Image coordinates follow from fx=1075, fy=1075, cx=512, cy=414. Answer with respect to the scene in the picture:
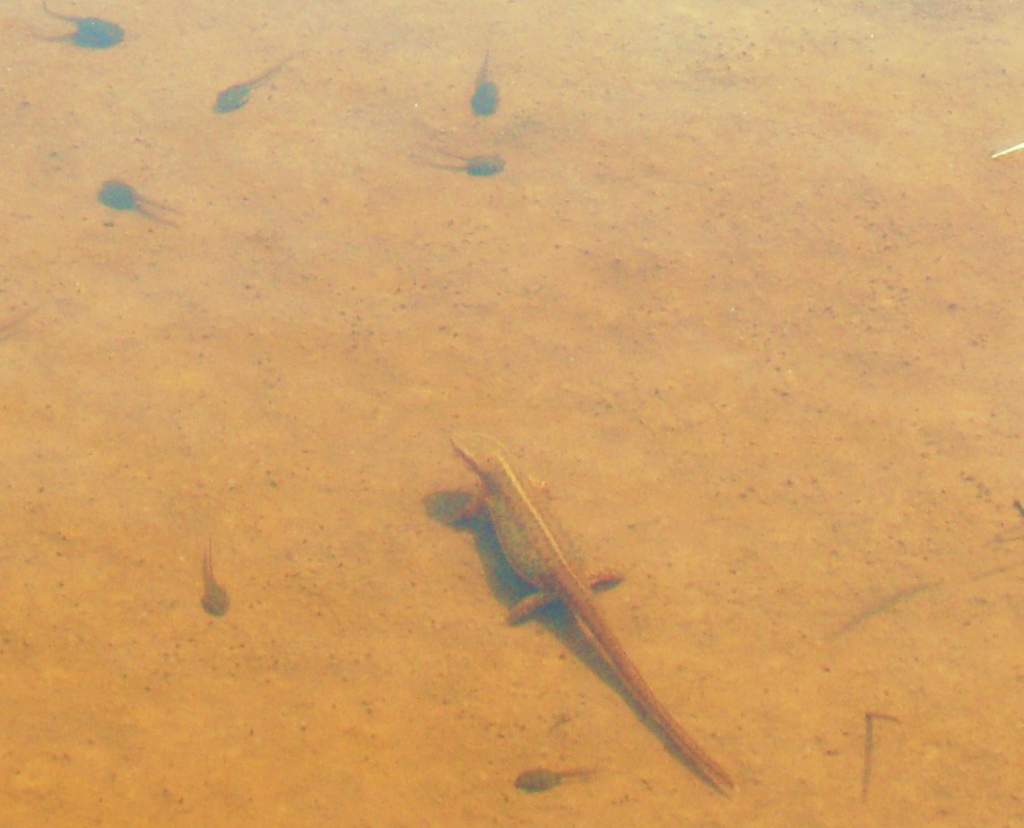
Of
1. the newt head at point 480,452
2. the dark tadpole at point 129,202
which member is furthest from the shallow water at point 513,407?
the newt head at point 480,452

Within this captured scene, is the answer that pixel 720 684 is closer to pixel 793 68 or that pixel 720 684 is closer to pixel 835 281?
pixel 835 281

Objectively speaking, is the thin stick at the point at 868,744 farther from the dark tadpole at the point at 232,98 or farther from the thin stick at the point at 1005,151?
the dark tadpole at the point at 232,98

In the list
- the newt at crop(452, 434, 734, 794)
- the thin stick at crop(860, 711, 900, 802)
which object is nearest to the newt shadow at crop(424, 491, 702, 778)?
the newt at crop(452, 434, 734, 794)

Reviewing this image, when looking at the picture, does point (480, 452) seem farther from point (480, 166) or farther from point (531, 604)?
point (480, 166)

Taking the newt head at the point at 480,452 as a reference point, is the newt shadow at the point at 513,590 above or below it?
below

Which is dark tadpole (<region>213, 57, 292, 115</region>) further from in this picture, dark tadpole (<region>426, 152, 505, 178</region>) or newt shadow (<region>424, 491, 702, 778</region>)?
newt shadow (<region>424, 491, 702, 778</region>)

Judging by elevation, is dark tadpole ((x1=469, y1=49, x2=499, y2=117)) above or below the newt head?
above

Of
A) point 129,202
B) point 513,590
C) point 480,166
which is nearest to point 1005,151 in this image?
point 480,166
